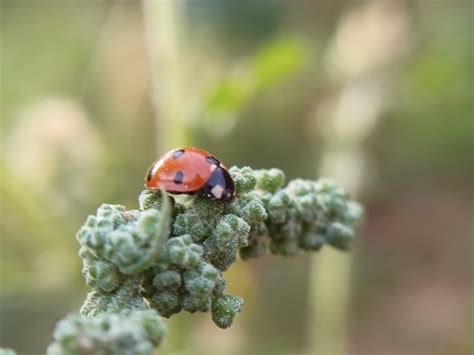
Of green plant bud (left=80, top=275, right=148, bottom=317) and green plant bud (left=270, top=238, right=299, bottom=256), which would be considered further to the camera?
green plant bud (left=270, top=238, right=299, bottom=256)

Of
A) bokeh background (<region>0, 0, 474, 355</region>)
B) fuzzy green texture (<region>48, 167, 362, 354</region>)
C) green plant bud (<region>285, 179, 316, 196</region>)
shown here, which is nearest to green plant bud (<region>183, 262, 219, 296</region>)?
fuzzy green texture (<region>48, 167, 362, 354</region>)

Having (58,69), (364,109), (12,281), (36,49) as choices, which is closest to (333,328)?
(364,109)

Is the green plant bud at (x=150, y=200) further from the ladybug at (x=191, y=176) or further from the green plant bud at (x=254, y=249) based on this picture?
the green plant bud at (x=254, y=249)

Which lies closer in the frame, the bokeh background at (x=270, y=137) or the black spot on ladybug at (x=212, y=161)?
the black spot on ladybug at (x=212, y=161)

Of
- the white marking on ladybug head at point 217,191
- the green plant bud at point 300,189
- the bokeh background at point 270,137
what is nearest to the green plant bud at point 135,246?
the white marking on ladybug head at point 217,191

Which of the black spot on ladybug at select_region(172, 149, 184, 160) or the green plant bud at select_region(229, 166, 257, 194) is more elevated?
the black spot on ladybug at select_region(172, 149, 184, 160)

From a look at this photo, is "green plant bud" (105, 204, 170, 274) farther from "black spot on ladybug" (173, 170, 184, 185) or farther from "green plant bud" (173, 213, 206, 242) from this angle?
"black spot on ladybug" (173, 170, 184, 185)

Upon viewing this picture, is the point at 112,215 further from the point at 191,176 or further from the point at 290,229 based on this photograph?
the point at 290,229
